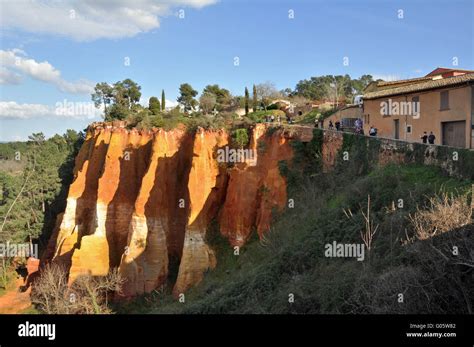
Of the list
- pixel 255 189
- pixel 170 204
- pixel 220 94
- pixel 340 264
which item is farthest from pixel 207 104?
pixel 340 264

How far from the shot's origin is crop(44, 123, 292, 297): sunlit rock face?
21.4 meters

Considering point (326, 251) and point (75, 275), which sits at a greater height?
point (326, 251)

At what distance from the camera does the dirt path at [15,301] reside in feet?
84.8

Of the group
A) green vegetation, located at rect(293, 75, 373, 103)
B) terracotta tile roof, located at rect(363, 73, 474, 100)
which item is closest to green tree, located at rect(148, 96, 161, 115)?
green vegetation, located at rect(293, 75, 373, 103)

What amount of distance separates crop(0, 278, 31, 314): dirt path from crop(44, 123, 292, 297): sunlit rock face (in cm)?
334

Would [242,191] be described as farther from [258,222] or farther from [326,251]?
[326,251]

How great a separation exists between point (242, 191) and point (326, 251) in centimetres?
902

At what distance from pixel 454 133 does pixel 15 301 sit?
26625 mm

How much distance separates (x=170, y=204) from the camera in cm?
2408

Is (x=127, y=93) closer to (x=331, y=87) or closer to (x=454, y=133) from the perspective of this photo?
(x=331, y=87)

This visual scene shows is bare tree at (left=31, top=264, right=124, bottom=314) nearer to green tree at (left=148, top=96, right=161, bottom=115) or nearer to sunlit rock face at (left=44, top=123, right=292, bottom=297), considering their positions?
sunlit rock face at (left=44, top=123, right=292, bottom=297)

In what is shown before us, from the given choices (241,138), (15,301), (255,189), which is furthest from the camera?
(15,301)
